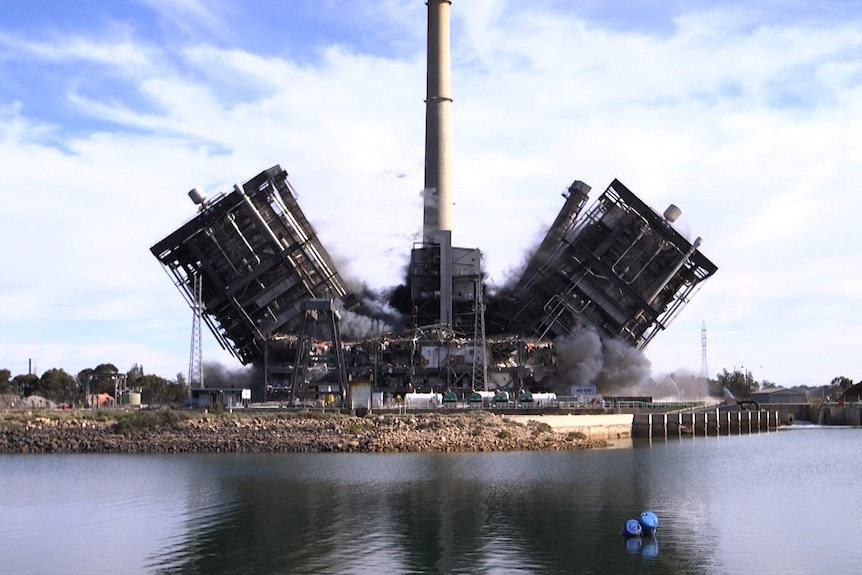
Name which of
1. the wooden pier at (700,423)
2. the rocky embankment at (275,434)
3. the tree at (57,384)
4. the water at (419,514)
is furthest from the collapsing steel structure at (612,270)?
the tree at (57,384)

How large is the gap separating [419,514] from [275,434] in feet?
116

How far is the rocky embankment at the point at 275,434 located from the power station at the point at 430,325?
27.3m

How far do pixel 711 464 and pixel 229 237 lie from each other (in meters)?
62.3

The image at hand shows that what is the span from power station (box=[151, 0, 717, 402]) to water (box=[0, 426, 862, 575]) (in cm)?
4454

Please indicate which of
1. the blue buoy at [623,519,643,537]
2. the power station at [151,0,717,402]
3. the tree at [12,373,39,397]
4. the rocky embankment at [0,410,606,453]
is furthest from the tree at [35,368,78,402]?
the blue buoy at [623,519,643,537]

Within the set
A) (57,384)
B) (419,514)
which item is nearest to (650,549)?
(419,514)

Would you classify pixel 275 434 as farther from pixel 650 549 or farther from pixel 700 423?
pixel 700 423

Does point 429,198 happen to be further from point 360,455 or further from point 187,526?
point 187,526

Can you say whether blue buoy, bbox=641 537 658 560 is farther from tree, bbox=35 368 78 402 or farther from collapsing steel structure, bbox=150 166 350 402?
tree, bbox=35 368 78 402

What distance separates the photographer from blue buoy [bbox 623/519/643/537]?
4425cm

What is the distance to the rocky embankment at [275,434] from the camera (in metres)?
81.8

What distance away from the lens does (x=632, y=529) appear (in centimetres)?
4434

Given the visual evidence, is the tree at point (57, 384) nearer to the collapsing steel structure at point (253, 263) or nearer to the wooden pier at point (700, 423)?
the collapsing steel structure at point (253, 263)

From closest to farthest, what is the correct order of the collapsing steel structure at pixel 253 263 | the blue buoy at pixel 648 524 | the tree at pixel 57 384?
the blue buoy at pixel 648 524
the collapsing steel structure at pixel 253 263
the tree at pixel 57 384
